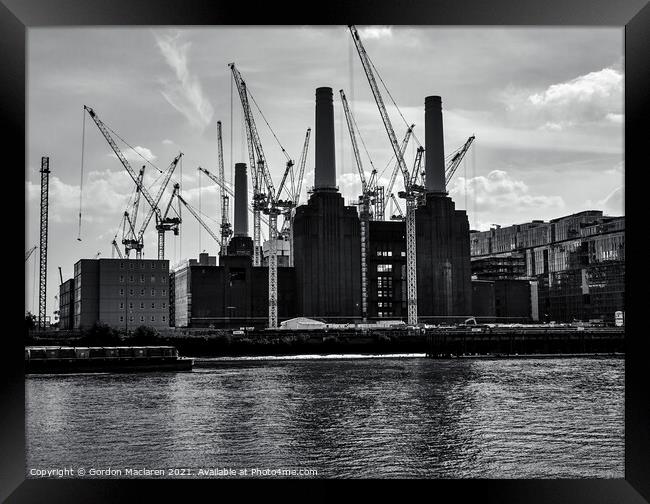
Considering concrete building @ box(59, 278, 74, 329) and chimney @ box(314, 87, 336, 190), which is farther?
concrete building @ box(59, 278, 74, 329)

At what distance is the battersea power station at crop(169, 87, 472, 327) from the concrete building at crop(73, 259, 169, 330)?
11.1 meters

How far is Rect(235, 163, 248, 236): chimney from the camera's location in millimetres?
105812

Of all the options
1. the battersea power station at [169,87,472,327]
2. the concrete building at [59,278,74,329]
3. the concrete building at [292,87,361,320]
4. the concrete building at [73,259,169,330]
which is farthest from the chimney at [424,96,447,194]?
the concrete building at [59,278,74,329]

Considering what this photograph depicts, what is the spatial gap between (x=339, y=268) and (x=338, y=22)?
69603 mm

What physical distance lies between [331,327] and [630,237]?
6566 cm

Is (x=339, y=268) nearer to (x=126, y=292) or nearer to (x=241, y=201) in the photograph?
(x=126, y=292)

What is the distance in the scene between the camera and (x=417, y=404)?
26.0 meters

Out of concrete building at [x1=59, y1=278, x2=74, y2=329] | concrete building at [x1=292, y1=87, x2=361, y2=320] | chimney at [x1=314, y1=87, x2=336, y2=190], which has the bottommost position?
concrete building at [x1=59, y1=278, x2=74, y2=329]

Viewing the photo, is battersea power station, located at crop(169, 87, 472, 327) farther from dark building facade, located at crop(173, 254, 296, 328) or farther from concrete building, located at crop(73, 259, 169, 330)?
concrete building, located at crop(73, 259, 169, 330)

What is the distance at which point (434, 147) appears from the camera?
8269 centimetres

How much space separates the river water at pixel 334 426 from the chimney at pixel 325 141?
1656 inches

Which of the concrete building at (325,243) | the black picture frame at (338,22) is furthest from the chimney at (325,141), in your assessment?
the black picture frame at (338,22)

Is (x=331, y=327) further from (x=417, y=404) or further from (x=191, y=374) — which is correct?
(x=417, y=404)

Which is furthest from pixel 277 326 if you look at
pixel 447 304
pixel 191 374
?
pixel 191 374
